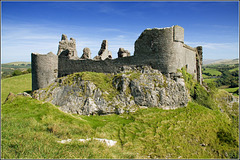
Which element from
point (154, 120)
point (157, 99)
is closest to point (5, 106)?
point (154, 120)

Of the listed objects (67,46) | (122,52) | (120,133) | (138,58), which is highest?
(67,46)

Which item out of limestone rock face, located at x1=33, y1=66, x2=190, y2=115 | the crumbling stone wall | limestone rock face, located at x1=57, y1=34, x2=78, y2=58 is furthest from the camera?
limestone rock face, located at x1=57, y1=34, x2=78, y2=58

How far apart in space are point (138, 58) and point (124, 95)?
4.45 metres

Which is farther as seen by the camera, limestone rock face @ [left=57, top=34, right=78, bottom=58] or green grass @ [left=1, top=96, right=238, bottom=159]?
limestone rock face @ [left=57, top=34, right=78, bottom=58]

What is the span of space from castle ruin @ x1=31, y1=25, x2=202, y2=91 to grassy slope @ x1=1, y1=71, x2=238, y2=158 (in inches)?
198

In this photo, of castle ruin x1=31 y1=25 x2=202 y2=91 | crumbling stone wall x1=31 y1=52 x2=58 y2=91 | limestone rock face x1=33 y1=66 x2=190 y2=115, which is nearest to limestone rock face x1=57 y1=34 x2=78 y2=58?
castle ruin x1=31 y1=25 x2=202 y2=91

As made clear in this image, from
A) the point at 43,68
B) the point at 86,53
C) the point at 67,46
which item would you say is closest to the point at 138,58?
the point at 86,53

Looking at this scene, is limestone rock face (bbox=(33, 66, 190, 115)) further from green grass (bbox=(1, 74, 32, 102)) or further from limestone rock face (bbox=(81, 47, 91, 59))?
green grass (bbox=(1, 74, 32, 102))

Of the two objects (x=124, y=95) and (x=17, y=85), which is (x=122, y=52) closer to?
(x=124, y=95)

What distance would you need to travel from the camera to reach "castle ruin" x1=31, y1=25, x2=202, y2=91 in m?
17.1

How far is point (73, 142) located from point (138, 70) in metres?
11.5

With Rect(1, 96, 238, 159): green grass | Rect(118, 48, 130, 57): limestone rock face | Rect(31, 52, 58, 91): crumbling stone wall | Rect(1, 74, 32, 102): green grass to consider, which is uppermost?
Rect(118, 48, 130, 57): limestone rock face

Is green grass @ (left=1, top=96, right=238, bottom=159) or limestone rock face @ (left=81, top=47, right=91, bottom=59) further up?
limestone rock face @ (left=81, top=47, right=91, bottom=59)

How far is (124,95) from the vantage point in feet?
53.3
